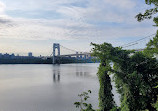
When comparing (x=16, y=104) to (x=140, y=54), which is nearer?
(x=140, y=54)

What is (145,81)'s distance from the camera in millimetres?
7168

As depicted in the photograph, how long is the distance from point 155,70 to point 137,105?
185 cm

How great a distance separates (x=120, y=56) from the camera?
305 inches

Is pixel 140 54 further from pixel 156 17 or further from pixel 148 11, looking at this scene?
pixel 148 11

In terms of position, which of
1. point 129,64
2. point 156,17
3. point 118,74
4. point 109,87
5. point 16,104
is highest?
point 156,17

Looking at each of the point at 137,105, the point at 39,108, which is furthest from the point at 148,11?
the point at 39,108

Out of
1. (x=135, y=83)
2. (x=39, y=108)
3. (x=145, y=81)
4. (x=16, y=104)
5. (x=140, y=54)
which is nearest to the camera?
(x=135, y=83)

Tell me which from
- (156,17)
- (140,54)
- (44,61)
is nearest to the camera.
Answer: (156,17)

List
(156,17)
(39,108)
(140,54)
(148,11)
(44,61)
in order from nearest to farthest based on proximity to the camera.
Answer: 1. (148,11)
2. (156,17)
3. (140,54)
4. (39,108)
5. (44,61)

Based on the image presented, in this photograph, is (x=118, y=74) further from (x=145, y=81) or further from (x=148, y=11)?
(x=148, y=11)

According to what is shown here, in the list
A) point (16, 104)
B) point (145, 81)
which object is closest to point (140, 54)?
point (145, 81)

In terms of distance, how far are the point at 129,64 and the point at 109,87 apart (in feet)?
5.21

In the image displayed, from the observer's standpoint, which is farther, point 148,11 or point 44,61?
point 44,61

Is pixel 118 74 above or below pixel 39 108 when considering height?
above
